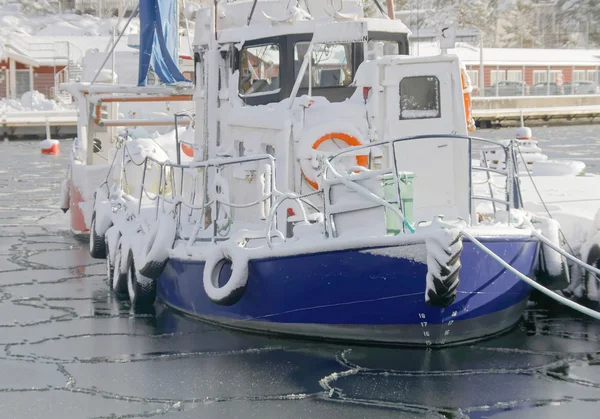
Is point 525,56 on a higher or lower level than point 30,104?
higher

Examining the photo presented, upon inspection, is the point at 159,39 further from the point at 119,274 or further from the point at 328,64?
the point at 328,64

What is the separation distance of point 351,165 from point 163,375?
2930mm

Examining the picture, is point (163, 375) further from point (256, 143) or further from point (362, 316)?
point (256, 143)

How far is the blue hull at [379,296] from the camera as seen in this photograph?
9.16 meters

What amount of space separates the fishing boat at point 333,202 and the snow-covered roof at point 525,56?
173 feet

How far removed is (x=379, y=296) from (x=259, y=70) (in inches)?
133

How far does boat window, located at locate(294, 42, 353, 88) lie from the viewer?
433 inches

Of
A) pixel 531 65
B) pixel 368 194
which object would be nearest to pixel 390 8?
pixel 368 194

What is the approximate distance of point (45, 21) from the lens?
110500 mm

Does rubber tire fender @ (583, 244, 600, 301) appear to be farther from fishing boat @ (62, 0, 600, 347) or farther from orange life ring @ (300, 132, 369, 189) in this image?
orange life ring @ (300, 132, 369, 189)

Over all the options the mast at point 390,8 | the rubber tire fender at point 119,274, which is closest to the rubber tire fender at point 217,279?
the rubber tire fender at point 119,274

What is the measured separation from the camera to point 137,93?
51.3ft

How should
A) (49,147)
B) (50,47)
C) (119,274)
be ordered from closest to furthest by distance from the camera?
(119,274)
(49,147)
(50,47)

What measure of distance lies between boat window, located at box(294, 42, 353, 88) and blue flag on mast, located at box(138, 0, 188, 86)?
14.5 feet
